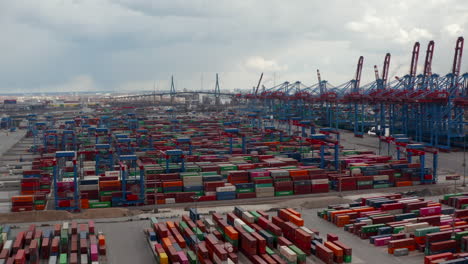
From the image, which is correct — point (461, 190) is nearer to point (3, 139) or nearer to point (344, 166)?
point (344, 166)

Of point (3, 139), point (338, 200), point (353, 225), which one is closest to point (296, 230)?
point (353, 225)

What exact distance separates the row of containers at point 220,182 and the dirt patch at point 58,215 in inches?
60.8

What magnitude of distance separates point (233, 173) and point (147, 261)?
12865 mm

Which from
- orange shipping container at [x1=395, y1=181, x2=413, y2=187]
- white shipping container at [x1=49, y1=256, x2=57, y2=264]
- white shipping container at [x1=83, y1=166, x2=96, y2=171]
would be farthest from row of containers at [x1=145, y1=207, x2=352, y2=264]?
white shipping container at [x1=83, y1=166, x2=96, y2=171]

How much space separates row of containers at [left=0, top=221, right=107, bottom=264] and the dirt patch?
2.84m

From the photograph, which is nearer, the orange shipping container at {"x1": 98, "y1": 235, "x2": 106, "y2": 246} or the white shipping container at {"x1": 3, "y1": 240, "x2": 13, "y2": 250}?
the white shipping container at {"x1": 3, "y1": 240, "x2": 13, "y2": 250}

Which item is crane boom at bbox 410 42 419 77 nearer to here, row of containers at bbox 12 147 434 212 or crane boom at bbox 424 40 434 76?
crane boom at bbox 424 40 434 76

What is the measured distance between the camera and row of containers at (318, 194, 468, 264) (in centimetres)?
1915

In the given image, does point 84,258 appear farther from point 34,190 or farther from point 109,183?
point 34,190

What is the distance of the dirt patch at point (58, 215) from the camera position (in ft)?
82.5

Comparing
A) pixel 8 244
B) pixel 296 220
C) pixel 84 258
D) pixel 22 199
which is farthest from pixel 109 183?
pixel 296 220

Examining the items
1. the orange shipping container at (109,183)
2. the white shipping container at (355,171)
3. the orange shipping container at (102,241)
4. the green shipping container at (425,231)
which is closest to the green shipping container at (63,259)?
the orange shipping container at (102,241)

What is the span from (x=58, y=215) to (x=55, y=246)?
6330mm

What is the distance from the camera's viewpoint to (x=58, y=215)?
25469 mm
